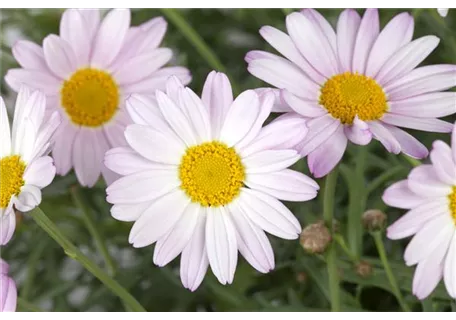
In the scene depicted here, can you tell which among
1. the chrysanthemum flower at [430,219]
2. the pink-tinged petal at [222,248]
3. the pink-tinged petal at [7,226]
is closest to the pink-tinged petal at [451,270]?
the chrysanthemum flower at [430,219]

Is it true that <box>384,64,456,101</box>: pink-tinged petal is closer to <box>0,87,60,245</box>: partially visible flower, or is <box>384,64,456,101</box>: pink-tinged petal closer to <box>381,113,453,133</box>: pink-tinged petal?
<box>381,113,453,133</box>: pink-tinged petal

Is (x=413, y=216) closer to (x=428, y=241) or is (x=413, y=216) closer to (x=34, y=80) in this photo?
(x=428, y=241)

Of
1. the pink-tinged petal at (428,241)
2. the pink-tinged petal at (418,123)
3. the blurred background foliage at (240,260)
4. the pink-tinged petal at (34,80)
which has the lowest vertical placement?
the blurred background foliage at (240,260)

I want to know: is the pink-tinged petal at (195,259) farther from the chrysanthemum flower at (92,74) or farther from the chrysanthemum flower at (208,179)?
the chrysanthemum flower at (92,74)

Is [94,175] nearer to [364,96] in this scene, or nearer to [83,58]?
[83,58]

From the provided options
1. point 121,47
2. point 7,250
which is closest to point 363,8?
→ point 121,47

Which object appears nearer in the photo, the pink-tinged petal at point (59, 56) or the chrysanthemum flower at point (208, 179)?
the chrysanthemum flower at point (208, 179)

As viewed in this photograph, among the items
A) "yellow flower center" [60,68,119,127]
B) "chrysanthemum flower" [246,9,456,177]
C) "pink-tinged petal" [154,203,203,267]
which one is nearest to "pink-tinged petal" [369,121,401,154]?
"chrysanthemum flower" [246,9,456,177]
